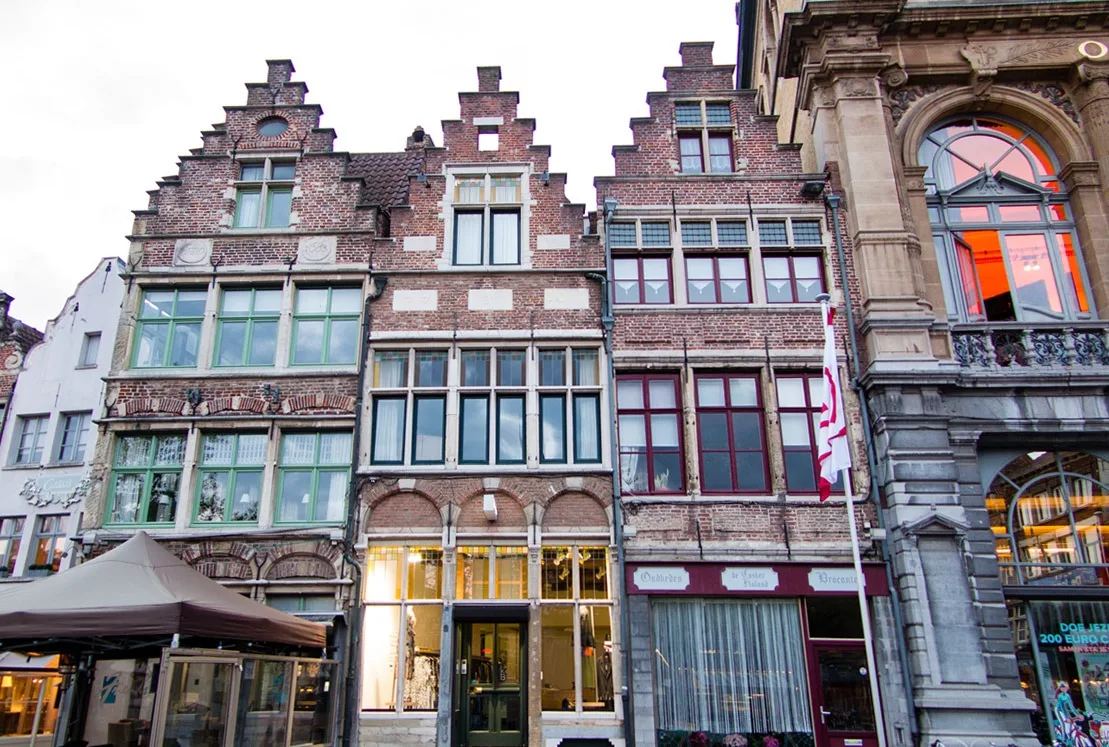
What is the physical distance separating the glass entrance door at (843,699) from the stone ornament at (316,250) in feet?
34.4

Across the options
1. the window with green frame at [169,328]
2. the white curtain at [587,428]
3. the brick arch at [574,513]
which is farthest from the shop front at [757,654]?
the window with green frame at [169,328]

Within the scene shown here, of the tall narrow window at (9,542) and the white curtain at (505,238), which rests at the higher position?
the white curtain at (505,238)

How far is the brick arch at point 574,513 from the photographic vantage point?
41.4 feet

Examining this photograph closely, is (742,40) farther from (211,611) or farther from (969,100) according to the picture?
(211,611)

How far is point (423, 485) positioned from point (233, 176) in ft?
23.5

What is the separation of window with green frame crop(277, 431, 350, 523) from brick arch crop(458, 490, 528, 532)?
1979 mm

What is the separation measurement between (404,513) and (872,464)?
24.8 ft

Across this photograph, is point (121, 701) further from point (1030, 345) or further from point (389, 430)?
point (1030, 345)

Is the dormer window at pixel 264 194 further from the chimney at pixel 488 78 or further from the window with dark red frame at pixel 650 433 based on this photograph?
the window with dark red frame at pixel 650 433

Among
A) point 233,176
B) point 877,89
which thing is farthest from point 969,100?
point 233,176

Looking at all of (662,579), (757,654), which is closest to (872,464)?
(757,654)

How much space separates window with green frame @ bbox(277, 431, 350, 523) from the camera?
1291 cm

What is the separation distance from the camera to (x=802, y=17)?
15070 mm

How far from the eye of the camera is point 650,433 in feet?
43.3
